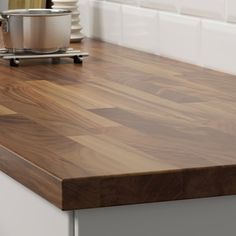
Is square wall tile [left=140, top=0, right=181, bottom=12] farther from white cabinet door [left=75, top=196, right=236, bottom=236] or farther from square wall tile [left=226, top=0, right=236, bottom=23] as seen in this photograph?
white cabinet door [left=75, top=196, right=236, bottom=236]

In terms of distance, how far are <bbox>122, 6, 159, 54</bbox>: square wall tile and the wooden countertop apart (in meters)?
0.19

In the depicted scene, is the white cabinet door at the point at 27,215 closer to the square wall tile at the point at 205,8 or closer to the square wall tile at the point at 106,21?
the square wall tile at the point at 205,8

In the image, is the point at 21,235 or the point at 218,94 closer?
the point at 21,235

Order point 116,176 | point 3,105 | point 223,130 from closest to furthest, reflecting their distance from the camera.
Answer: point 116,176, point 223,130, point 3,105

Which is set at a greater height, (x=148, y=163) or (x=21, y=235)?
(x=148, y=163)

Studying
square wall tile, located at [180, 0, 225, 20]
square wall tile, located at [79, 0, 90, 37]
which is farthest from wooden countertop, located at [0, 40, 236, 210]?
square wall tile, located at [79, 0, 90, 37]

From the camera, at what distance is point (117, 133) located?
103 centimetres

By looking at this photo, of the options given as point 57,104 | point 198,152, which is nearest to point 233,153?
point 198,152

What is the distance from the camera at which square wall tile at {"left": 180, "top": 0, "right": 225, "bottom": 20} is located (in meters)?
1.51

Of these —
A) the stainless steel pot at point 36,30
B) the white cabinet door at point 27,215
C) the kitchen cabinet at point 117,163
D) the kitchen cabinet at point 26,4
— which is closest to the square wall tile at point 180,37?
the stainless steel pot at point 36,30

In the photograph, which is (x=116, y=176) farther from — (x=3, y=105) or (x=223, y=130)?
(x=3, y=105)

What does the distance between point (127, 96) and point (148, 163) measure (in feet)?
1.36

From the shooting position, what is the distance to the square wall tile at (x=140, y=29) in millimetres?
1748

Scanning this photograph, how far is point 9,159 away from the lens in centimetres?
93
